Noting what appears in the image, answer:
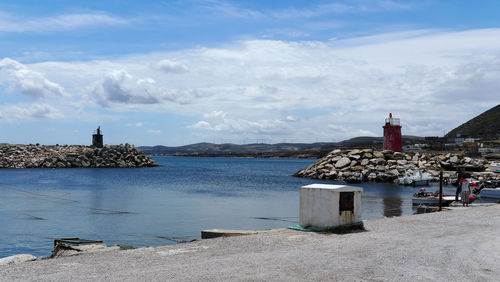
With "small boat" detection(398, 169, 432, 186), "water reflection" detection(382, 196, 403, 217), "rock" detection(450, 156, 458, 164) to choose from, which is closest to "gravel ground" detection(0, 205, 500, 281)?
"water reflection" detection(382, 196, 403, 217)

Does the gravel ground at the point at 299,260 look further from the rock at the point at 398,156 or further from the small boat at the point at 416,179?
the rock at the point at 398,156

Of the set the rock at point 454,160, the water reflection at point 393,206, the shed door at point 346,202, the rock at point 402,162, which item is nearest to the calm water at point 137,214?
the water reflection at point 393,206

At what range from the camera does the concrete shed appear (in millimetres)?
11094

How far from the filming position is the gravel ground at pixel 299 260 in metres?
6.98

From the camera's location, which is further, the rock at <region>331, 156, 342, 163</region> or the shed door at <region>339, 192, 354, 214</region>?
the rock at <region>331, 156, 342, 163</region>

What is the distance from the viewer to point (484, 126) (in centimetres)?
13025

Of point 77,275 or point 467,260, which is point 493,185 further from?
point 77,275

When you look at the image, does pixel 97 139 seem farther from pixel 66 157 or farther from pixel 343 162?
pixel 343 162

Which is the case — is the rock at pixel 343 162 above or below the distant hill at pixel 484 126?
below

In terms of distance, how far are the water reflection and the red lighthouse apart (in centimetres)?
1879

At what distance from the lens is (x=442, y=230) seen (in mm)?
11445

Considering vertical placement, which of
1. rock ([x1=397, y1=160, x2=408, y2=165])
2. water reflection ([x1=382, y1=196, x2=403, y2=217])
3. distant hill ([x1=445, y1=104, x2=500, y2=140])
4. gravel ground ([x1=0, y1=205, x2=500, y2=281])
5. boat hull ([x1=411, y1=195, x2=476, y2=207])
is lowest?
water reflection ([x1=382, y1=196, x2=403, y2=217])

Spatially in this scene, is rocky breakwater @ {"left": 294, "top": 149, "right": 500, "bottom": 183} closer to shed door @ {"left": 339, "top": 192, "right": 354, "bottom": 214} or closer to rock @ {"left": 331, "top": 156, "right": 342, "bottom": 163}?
rock @ {"left": 331, "top": 156, "right": 342, "bottom": 163}

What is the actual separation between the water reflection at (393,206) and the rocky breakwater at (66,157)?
214 feet
